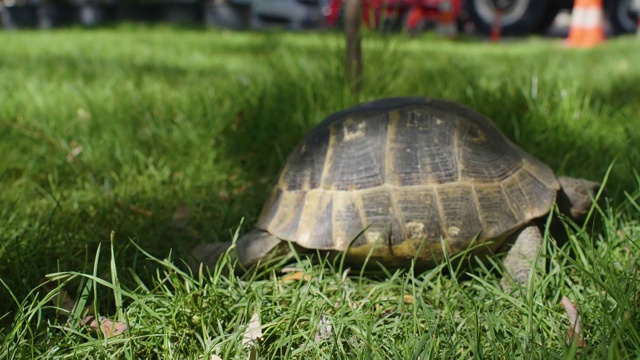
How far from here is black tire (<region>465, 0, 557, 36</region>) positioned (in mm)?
9594

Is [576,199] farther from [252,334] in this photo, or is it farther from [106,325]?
[106,325]

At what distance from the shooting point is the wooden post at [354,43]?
3367 mm

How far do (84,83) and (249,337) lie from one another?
11.9 ft

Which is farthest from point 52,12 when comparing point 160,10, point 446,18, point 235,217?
point 235,217

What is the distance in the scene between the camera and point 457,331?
1536 mm

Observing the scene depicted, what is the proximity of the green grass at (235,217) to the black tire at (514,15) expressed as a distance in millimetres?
4395

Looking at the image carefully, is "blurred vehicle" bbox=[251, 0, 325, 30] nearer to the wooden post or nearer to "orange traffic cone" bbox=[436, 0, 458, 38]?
"orange traffic cone" bbox=[436, 0, 458, 38]

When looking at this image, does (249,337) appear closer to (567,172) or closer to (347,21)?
(567,172)

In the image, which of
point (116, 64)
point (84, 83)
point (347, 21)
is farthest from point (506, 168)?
point (116, 64)

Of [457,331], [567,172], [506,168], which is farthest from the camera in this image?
[567,172]

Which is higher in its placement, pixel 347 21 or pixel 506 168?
pixel 347 21

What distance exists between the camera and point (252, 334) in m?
1.58

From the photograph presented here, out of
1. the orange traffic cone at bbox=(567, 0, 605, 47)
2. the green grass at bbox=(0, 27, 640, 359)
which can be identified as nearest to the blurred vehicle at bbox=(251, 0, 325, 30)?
the orange traffic cone at bbox=(567, 0, 605, 47)

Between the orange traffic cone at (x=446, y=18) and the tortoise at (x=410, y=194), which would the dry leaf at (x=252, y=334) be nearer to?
the tortoise at (x=410, y=194)
